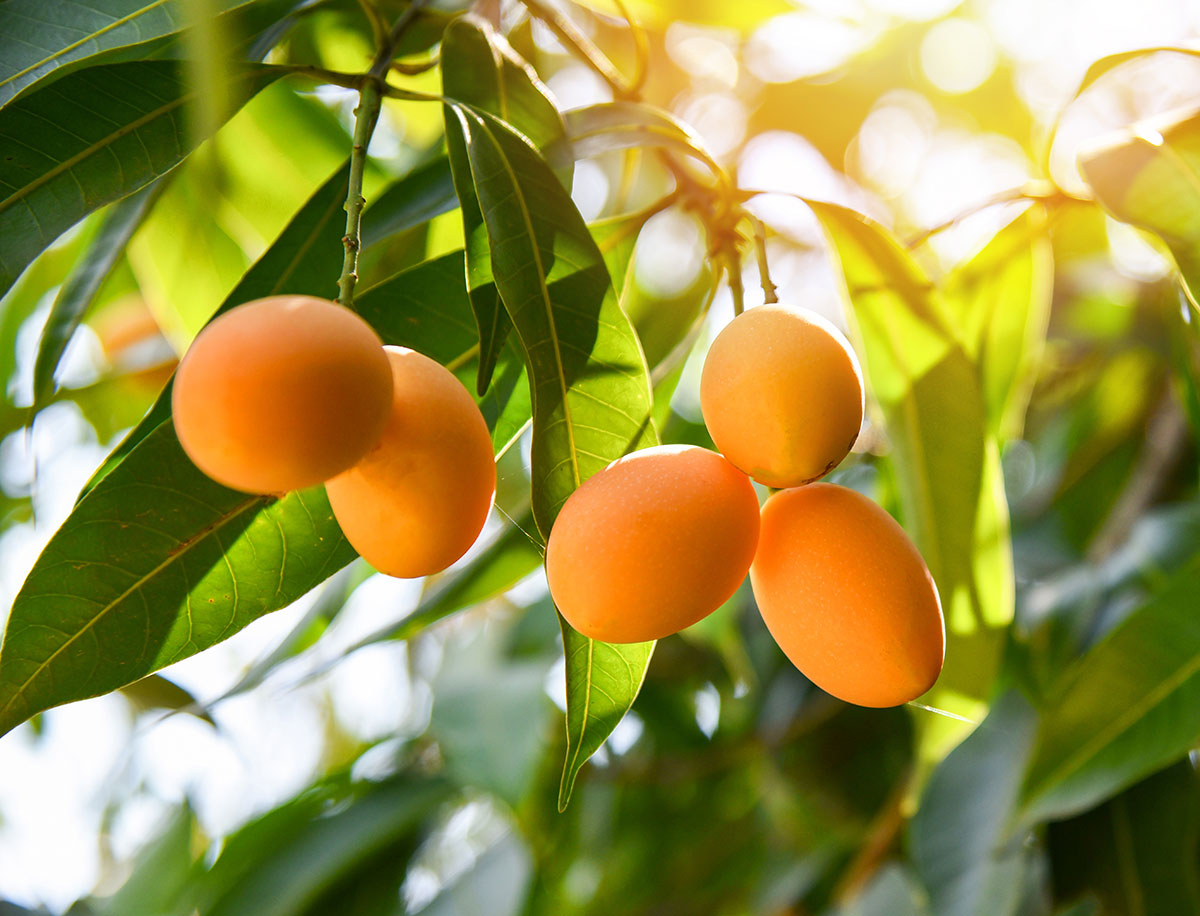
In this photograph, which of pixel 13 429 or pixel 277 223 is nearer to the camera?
pixel 277 223

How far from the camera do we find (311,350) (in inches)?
16.0

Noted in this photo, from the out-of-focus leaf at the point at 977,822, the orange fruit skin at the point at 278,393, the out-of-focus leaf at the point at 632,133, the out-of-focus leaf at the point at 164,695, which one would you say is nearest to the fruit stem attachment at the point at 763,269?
the out-of-focus leaf at the point at 632,133

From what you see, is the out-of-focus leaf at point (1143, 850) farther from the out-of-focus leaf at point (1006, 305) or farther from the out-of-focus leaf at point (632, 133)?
the out-of-focus leaf at point (632, 133)

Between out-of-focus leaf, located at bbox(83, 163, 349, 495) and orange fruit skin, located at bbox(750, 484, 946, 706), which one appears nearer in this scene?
orange fruit skin, located at bbox(750, 484, 946, 706)

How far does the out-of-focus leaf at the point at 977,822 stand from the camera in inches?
37.6

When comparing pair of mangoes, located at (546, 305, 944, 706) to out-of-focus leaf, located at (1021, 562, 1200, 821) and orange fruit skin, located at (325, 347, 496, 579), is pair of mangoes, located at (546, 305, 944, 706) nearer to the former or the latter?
orange fruit skin, located at (325, 347, 496, 579)

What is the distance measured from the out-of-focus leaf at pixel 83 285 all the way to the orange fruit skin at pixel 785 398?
0.46m

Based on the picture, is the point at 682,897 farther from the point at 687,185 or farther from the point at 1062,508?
the point at 687,185

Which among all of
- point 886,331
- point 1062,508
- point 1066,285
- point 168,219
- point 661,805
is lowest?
point 661,805

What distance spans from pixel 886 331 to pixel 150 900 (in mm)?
1373

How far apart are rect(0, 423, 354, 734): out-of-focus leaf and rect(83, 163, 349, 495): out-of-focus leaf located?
→ 0.50 feet

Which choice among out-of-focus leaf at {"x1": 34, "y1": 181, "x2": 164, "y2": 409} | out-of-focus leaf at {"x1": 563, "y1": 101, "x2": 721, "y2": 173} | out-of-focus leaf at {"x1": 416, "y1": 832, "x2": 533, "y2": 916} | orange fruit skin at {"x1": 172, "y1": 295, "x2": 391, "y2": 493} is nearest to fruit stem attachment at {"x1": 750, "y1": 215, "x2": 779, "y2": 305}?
out-of-focus leaf at {"x1": 563, "y1": 101, "x2": 721, "y2": 173}

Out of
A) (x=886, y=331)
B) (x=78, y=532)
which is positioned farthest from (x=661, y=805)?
(x=78, y=532)

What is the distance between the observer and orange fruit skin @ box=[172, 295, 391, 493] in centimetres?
40
